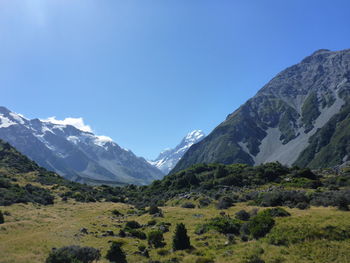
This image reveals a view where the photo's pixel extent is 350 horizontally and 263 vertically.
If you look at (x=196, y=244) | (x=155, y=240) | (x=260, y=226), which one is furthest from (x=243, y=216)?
(x=155, y=240)

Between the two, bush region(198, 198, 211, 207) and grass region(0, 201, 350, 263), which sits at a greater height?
bush region(198, 198, 211, 207)

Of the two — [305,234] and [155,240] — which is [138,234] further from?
[305,234]

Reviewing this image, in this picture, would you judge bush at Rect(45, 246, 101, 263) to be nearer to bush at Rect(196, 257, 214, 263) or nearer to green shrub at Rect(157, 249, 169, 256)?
green shrub at Rect(157, 249, 169, 256)

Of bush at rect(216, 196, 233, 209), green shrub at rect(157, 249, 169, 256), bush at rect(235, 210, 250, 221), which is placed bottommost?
green shrub at rect(157, 249, 169, 256)

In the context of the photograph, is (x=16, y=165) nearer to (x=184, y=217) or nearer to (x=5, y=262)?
(x=184, y=217)

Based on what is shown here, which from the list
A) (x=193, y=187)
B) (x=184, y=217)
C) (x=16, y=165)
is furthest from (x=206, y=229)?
(x=16, y=165)

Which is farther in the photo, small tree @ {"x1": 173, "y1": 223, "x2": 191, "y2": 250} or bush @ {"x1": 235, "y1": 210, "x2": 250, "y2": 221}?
bush @ {"x1": 235, "y1": 210, "x2": 250, "y2": 221}

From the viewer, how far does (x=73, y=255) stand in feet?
66.9

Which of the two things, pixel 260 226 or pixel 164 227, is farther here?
pixel 164 227

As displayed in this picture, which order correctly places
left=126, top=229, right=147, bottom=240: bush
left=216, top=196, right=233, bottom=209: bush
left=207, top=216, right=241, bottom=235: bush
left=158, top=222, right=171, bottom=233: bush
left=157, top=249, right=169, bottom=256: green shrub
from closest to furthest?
left=157, top=249, right=169, bottom=256: green shrub < left=207, top=216, right=241, bottom=235: bush < left=126, top=229, right=147, bottom=240: bush < left=158, top=222, right=171, bottom=233: bush < left=216, top=196, right=233, bottom=209: bush

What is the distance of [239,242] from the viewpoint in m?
23.6

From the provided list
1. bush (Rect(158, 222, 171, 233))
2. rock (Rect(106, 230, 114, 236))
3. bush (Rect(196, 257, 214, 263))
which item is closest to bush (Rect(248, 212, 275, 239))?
bush (Rect(196, 257, 214, 263))

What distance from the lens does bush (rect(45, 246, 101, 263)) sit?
62.9ft

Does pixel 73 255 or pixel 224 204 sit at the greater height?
pixel 224 204
